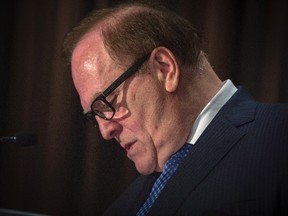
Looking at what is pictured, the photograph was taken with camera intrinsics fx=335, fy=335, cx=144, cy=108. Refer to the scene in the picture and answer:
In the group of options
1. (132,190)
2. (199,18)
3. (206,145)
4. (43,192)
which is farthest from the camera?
(43,192)

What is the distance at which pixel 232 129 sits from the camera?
683 mm

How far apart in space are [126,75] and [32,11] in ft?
2.22

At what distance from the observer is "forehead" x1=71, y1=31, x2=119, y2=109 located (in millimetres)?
752

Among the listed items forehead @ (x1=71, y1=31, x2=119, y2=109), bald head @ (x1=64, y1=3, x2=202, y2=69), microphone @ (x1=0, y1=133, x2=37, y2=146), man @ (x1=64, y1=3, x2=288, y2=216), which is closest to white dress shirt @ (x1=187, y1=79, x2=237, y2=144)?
man @ (x1=64, y1=3, x2=288, y2=216)

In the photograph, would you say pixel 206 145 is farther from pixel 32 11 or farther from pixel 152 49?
pixel 32 11

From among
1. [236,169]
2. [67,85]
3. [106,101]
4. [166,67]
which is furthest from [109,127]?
[67,85]

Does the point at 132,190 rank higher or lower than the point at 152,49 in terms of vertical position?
lower

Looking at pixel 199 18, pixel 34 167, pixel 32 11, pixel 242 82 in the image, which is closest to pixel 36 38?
pixel 32 11

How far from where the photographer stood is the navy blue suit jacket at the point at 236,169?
585mm

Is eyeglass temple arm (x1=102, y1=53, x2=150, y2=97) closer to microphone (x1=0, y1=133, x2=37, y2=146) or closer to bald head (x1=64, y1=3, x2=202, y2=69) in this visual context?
bald head (x1=64, y1=3, x2=202, y2=69)

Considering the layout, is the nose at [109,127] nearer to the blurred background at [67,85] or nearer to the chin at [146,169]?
the chin at [146,169]

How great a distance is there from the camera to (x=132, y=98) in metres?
0.75

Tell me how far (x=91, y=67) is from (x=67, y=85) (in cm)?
45

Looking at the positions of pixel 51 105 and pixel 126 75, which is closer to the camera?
pixel 126 75
